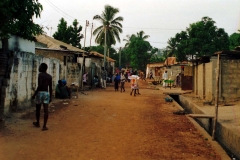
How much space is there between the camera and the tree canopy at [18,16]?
824 centimetres

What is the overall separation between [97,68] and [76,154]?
25288 mm

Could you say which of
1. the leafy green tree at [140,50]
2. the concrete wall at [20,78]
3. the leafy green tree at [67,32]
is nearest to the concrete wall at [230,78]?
the concrete wall at [20,78]

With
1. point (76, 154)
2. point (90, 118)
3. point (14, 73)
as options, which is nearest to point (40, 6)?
point (14, 73)

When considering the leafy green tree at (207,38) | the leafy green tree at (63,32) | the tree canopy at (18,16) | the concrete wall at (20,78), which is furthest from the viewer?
the leafy green tree at (63,32)

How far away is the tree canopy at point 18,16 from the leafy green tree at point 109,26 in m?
32.0

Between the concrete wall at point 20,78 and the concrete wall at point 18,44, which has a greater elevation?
the concrete wall at point 18,44

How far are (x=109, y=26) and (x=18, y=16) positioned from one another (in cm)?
3447

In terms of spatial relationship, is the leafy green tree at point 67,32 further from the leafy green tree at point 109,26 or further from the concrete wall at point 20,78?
the concrete wall at point 20,78

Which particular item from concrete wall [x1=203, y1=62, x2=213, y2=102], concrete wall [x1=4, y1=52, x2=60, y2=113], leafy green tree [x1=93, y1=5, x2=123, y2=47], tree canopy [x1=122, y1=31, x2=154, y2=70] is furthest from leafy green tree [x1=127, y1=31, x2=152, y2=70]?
concrete wall [x1=4, y1=52, x2=60, y2=113]

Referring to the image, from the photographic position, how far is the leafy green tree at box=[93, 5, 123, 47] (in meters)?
42.5

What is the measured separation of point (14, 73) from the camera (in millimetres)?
9914

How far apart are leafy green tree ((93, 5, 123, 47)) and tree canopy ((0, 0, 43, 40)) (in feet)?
105

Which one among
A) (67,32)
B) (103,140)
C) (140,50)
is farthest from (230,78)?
(140,50)

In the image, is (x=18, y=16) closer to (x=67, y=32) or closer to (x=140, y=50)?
(x=67, y=32)
